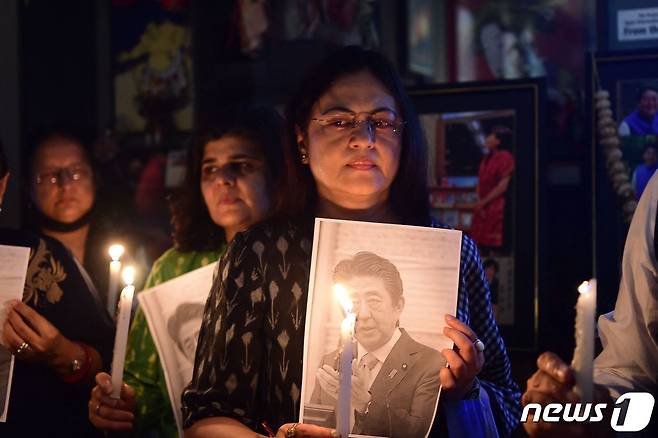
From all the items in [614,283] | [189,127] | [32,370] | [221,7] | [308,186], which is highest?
[221,7]

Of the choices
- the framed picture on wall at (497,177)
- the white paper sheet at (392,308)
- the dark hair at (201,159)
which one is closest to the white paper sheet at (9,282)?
the dark hair at (201,159)

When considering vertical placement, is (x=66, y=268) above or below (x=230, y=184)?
below

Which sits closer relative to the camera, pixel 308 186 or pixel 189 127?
pixel 308 186

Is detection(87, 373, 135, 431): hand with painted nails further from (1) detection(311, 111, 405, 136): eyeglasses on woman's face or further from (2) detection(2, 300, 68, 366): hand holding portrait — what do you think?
(1) detection(311, 111, 405, 136): eyeglasses on woman's face

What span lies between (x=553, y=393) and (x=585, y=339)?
162mm

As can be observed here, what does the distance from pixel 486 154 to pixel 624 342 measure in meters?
1.10

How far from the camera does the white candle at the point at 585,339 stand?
1297 millimetres

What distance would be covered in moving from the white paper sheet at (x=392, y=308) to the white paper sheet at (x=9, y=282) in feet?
2.49

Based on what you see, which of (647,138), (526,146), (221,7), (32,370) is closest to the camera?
(32,370)

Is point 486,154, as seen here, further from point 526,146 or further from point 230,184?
point 230,184

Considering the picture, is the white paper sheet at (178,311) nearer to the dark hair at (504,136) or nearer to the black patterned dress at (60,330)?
the black patterned dress at (60,330)

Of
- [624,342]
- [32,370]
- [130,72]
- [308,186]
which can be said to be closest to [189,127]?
[130,72]

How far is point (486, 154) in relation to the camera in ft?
9.04

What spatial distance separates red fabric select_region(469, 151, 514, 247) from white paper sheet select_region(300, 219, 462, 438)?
1000 mm
